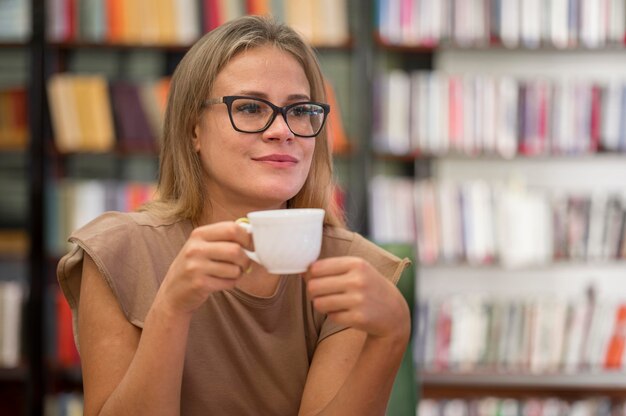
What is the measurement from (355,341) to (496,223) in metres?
1.97

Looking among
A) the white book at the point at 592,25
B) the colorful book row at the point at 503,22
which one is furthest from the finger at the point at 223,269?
the white book at the point at 592,25

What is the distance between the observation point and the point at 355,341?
1.40 meters

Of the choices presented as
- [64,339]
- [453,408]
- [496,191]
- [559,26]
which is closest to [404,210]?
[496,191]

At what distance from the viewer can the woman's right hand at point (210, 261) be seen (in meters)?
1.07

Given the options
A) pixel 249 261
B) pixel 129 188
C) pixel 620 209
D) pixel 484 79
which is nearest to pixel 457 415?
pixel 620 209

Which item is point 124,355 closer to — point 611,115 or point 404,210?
point 404,210

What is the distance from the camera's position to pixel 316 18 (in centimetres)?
330

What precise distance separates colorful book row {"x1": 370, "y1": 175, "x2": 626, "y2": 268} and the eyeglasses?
6.20ft

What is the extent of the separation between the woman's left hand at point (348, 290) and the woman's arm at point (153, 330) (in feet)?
0.31

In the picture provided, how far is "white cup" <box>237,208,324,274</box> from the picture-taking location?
100 centimetres

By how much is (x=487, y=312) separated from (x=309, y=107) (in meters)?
2.06

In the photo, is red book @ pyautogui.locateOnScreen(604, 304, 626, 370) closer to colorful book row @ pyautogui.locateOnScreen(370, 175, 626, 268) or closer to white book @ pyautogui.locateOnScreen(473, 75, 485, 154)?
colorful book row @ pyautogui.locateOnScreen(370, 175, 626, 268)

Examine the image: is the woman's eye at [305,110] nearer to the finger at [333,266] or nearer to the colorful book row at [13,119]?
the finger at [333,266]

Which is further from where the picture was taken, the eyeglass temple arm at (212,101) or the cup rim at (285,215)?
the eyeglass temple arm at (212,101)
